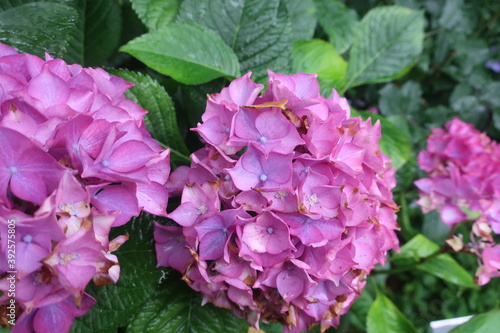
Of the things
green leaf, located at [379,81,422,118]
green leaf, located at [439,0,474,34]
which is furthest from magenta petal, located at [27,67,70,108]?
green leaf, located at [439,0,474,34]

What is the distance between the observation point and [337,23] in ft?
3.14

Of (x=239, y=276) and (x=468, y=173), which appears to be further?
(x=468, y=173)

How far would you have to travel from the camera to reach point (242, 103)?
20.0 inches

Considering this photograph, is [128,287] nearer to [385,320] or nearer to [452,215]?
[385,320]

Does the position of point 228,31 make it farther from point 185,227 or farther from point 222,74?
point 185,227

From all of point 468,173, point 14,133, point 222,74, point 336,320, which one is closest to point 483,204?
point 468,173

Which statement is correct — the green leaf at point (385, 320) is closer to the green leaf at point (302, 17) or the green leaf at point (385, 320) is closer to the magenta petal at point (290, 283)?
the magenta petal at point (290, 283)

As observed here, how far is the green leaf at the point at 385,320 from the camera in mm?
813

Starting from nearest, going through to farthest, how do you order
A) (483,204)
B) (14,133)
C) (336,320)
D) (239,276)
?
1. (14,133)
2. (239,276)
3. (336,320)
4. (483,204)

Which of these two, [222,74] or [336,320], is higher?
[222,74]

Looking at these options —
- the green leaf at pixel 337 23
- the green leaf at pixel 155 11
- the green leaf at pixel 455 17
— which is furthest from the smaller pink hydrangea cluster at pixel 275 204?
the green leaf at pixel 455 17

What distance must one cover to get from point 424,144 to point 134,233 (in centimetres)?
104

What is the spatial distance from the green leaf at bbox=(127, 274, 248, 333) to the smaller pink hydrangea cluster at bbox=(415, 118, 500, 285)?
432 mm

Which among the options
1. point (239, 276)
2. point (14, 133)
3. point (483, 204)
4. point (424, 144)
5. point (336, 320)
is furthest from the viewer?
point (424, 144)
